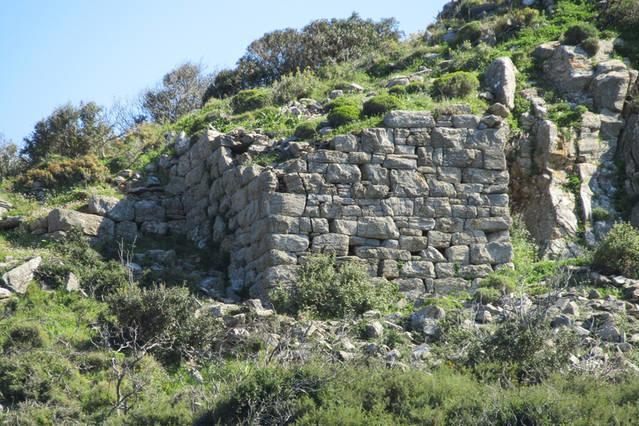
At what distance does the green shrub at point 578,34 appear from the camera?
874 inches

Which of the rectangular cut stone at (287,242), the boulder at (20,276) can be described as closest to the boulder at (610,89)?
the rectangular cut stone at (287,242)

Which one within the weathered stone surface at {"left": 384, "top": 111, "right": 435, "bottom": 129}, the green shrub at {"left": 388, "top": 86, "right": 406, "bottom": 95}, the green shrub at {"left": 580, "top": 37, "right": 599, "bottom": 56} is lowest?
the weathered stone surface at {"left": 384, "top": 111, "right": 435, "bottom": 129}

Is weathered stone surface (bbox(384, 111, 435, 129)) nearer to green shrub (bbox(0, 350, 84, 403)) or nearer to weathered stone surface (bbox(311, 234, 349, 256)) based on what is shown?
weathered stone surface (bbox(311, 234, 349, 256))

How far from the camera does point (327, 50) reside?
29.1 metres

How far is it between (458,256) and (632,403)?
22.8ft

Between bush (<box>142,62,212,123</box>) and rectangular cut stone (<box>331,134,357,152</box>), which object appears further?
bush (<box>142,62,212,123</box>)

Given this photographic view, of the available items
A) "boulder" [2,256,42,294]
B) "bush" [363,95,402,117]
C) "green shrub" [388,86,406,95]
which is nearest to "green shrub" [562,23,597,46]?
"green shrub" [388,86,406,95]

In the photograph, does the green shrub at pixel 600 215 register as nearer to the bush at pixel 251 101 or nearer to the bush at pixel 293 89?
the bush at pixel 293 89

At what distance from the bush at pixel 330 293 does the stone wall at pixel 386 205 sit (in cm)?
48

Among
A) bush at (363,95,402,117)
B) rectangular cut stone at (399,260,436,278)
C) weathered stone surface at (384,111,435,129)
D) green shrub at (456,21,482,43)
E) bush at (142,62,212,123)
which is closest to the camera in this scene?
rectangular cut stone at (399,260,436,278)

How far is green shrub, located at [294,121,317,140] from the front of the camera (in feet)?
63.1

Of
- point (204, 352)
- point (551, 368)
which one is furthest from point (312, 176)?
point (551, 368)

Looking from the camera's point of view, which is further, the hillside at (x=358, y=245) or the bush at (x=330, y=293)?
the bush at (x=330, y=293)

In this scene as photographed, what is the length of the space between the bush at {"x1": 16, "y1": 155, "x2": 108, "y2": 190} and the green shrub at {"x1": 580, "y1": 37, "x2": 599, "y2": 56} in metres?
10.7
